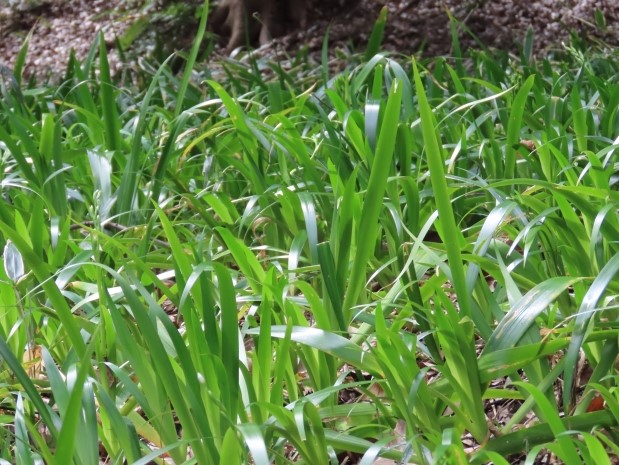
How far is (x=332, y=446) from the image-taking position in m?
1.36

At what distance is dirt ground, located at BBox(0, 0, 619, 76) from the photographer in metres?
6.04

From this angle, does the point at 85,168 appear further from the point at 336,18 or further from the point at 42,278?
the point at 336,18

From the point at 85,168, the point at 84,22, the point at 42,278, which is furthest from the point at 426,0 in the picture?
the point at 42,278

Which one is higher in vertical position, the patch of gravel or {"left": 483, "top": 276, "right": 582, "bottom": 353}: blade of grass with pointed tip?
Answer: the patch of gravel

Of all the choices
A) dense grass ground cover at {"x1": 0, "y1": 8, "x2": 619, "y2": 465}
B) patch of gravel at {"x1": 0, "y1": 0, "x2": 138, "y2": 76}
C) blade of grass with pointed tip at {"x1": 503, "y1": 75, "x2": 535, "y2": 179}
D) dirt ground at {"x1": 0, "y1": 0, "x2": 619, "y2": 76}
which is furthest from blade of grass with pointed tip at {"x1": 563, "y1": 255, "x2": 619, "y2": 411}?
patch of gravel at {"x1": 0, "y1": 0, "x2": 138, "y2": 76}

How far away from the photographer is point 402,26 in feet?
20.7


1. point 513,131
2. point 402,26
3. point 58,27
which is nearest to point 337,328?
point 513,131

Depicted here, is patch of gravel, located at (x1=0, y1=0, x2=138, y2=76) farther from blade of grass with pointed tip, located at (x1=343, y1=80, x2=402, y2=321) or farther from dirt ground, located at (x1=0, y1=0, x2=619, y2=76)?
blade of grass with pointed tip, located at (x1=343, y1=80, x2=402, y2=321)

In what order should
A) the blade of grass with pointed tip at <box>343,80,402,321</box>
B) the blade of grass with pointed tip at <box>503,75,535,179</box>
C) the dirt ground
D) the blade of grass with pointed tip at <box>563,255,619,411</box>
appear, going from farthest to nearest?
the dirt ground, the blade of grass with pointed tip at <box>503,75,535,179</box>, the blade of grass with pointed tip at <box>343,80,402,321</box>, the blade of grass with pointed tip at <box>563,255,619,411</box>

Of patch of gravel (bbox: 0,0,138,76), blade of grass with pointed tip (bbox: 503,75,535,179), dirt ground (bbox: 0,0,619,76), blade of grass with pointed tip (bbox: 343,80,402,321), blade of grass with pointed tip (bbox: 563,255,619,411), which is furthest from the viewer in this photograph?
patch of gravel (bbox: 0,0,138,76)

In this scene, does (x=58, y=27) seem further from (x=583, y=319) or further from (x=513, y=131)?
(x=583, y=319)

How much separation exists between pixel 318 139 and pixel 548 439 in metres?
1.37

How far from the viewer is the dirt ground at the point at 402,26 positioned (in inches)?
238

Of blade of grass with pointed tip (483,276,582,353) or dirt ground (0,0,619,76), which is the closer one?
blade of grass with pointed tip (483,276,582,353)
